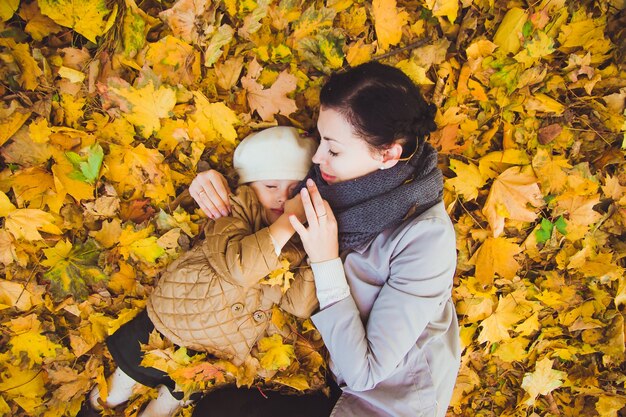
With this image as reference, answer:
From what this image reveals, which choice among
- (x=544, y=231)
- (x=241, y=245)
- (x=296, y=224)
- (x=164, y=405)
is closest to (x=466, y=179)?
(x=544, y=231)

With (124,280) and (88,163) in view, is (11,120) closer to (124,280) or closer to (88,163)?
(88,163)

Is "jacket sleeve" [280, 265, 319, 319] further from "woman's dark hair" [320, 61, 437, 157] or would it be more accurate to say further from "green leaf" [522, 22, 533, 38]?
"green leaf" [522, 22, 533, 38]

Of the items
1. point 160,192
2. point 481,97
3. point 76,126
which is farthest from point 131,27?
point 481,97

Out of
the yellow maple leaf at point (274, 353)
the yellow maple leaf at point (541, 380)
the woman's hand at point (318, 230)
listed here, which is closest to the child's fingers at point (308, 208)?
the woman's hand at point (318, 230)

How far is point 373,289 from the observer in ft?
6.25

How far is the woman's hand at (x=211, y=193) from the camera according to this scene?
198 centimetres

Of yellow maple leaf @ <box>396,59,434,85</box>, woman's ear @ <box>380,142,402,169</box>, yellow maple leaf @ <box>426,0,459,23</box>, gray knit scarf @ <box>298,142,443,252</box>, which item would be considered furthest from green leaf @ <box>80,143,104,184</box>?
yellow maple leaf @ <box>426,0,459,23</box>

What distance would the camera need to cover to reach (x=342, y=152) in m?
1.80

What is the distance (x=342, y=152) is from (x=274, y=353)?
109cm

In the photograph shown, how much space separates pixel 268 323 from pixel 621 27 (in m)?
2.47

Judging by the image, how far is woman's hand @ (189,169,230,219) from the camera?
198 centimetres

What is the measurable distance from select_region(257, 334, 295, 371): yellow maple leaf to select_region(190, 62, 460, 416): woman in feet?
1.20

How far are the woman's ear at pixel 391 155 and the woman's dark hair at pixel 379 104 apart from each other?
0.09 feet

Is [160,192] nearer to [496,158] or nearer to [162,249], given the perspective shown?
[162,249]
